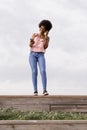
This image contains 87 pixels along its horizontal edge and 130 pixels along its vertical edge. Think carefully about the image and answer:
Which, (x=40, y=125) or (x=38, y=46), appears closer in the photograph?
(x=40, y=125)

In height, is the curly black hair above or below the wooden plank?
above

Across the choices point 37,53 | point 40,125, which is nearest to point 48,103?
point 37,53

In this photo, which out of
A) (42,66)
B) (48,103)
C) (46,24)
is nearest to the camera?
(48,103)

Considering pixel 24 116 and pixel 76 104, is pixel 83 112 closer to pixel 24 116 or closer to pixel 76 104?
pixel 76 104

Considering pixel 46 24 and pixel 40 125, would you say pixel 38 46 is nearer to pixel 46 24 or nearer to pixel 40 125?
pixel 46 24

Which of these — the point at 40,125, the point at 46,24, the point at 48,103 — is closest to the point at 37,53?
the point at 46,24

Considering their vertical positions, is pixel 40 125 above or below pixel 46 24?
below

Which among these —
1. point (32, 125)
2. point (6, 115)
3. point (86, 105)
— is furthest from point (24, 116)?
point (86, 105)

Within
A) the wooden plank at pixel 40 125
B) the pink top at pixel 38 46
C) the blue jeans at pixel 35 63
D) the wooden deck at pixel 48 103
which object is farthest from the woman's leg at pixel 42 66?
the wooden plank at pixel 40 125

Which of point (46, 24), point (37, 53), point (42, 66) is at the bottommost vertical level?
point (42, 66)

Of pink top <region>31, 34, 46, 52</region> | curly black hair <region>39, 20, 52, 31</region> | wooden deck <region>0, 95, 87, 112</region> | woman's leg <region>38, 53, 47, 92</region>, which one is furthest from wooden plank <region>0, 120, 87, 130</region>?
curly black hair <region>39, 20, 52, 31</region>

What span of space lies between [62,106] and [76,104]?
10.3 inches

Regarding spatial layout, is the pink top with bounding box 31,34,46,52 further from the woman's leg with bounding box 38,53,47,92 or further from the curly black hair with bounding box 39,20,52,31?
the curly black hair with bounding box 39,20,52,31

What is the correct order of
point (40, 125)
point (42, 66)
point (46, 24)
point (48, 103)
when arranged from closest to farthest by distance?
point (40, 125) < point (48, 103) < point (42, 66) < point (46, 24)
